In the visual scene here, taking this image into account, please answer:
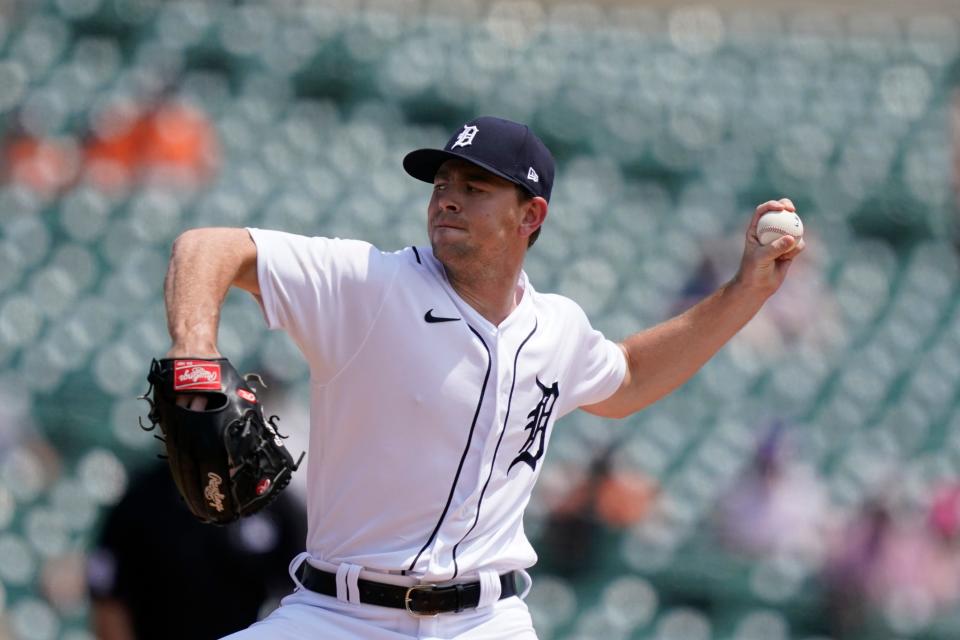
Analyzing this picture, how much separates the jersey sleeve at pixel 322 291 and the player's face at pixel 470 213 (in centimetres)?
17

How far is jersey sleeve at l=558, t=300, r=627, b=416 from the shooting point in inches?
115

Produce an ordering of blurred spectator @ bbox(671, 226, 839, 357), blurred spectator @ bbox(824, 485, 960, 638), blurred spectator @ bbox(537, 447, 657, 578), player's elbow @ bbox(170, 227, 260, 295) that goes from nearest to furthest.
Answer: player's elbow @ bbox(170, 227, 260, 295) < blurred spectator @ bbox(537, 447, 657, 578) < blurred spectator @ bbox(824, 485, 960, 638) < blurred spectator @ bbox(671, 226, 839, 357)

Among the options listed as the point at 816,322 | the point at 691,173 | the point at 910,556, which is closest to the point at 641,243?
the point at 691,173

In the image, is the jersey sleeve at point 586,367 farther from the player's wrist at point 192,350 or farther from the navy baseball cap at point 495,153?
the player's wrist at point 192,350

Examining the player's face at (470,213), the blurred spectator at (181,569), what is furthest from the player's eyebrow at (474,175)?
the blurred spectator at (181,569)

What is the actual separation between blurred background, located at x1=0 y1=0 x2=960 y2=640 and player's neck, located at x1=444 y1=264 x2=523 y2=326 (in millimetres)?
1751

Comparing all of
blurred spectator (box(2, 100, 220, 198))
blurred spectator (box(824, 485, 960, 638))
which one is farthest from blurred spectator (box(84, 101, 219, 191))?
blurred spectator (box(824, 485, 960, 638))

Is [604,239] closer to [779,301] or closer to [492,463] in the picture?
[779,301]

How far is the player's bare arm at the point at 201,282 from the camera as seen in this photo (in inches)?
83.3

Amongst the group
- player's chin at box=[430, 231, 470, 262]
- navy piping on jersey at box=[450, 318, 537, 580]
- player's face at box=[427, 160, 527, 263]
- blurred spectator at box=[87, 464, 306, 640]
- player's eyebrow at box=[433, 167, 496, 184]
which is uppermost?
player's eyebrow at box=[433, 167, 496, 184]

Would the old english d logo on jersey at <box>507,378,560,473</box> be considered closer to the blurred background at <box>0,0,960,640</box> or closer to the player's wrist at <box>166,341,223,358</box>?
the player's wrist at <box>166,341,223,358</box>

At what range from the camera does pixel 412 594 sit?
254cm

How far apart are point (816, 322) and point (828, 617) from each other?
5.79 feet

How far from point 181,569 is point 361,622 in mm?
1075
